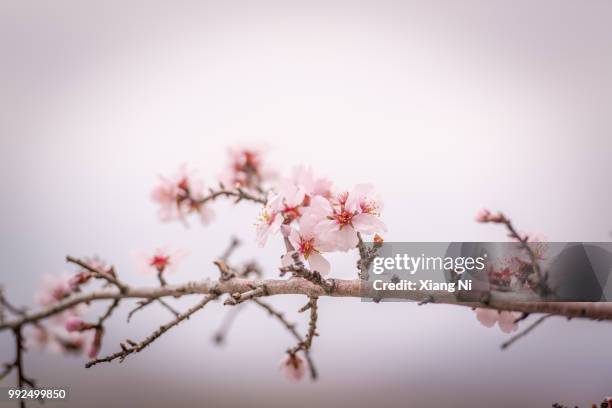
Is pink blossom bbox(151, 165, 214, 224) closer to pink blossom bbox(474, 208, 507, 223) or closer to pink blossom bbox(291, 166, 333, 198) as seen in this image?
pink blossom bbox(291, 166, 333, 198)

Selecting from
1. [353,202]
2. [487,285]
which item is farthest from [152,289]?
[487,285]

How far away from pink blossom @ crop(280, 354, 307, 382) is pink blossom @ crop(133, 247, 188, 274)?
292mm

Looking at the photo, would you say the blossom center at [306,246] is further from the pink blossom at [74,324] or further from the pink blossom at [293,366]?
the pink blossom at [74,324]

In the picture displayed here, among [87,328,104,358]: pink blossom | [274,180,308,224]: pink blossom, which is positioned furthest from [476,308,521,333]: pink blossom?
[87,328,104,358]: pink blossom

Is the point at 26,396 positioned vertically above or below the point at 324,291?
below

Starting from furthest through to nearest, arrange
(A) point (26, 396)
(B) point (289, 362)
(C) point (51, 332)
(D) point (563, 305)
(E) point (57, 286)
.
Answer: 1. (C) point (51, 332)
2. (E) point (57, 286)
3. (A) point (26, 396)
4. (B) point (289, 362)
5. (D) point (563, 305)

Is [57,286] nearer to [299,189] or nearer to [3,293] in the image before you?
[3,293]

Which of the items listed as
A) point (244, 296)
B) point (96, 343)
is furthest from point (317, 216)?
point (96, 343)

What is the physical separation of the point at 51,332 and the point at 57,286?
0.22 meters

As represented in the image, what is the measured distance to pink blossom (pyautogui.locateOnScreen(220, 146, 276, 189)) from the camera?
1.00m

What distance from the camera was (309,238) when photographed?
65 cm

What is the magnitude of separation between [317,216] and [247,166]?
426 mm

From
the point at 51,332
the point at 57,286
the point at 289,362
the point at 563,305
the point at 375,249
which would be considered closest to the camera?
the point at 563,305

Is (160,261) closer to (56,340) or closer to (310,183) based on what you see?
(310,183)
